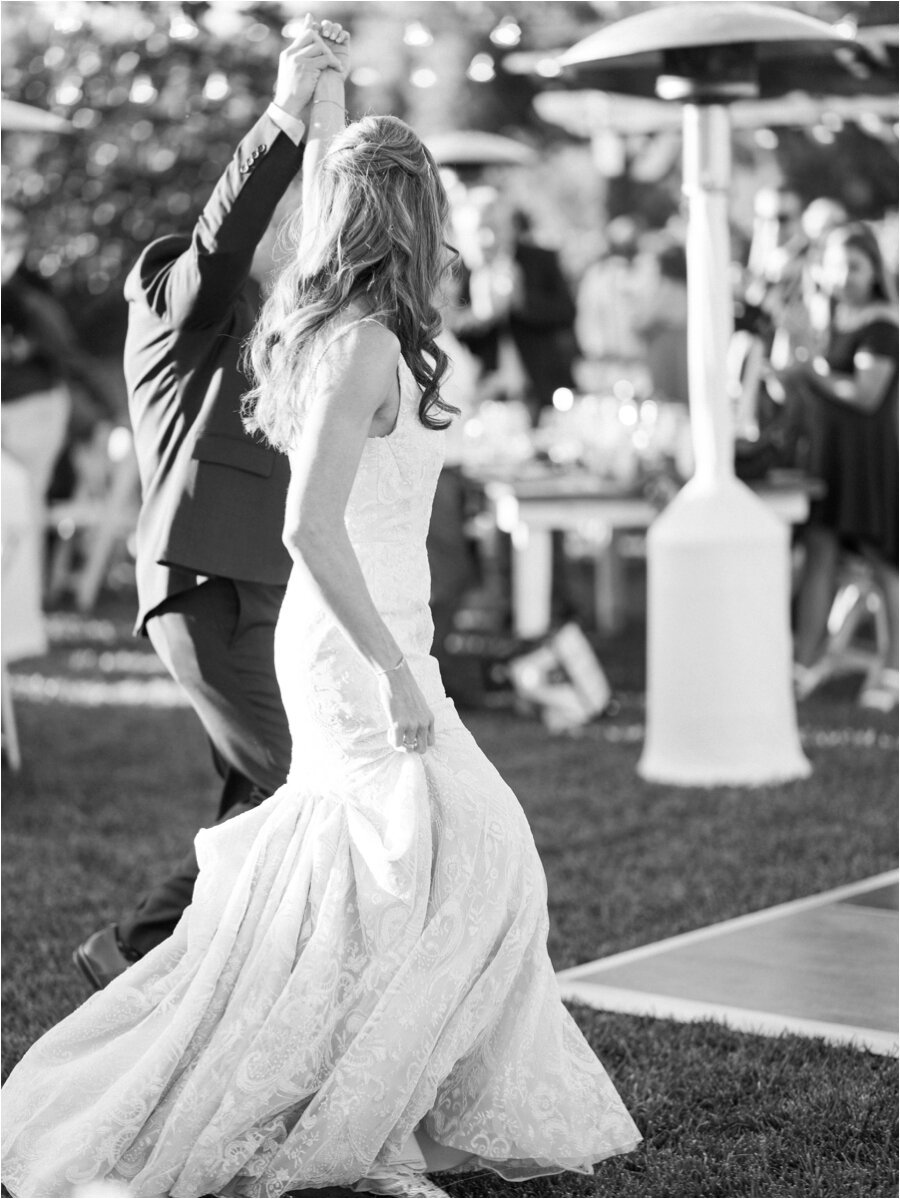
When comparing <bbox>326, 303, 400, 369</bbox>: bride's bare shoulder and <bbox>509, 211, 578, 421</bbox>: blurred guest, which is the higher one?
<bbox>509, 211, 578, 421</bbox>: blurred guest

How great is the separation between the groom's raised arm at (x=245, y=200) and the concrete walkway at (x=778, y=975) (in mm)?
1878

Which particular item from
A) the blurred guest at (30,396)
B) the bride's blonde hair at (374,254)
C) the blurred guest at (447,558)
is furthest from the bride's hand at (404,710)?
the blurred guest at (30,396)

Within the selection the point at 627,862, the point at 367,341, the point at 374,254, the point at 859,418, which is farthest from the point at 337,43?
the point at 859,418

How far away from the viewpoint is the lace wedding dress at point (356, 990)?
2982 mm

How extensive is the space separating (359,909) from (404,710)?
0.36 metres

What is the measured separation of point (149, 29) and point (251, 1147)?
1101cm

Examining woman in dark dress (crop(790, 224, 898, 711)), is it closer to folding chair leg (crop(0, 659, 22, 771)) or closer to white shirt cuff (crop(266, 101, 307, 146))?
folding chair leg (crop(0, 659, 22, 771))

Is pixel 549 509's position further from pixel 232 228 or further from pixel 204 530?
pixel 232 228

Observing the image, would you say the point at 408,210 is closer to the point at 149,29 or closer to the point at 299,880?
the point at 299,880

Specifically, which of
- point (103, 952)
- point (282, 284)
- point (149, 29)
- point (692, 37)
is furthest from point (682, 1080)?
point (149, 29)

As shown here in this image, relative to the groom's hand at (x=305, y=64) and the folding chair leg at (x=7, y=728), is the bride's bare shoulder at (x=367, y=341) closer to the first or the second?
the groom's hand at (x=305, y=64)

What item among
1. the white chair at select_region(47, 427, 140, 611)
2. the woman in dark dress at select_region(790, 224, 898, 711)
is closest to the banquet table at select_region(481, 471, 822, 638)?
the woman in dark dress at select_region(790, 224, 898, 711)

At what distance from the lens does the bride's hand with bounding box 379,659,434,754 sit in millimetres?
2994

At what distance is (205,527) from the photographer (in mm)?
4020
